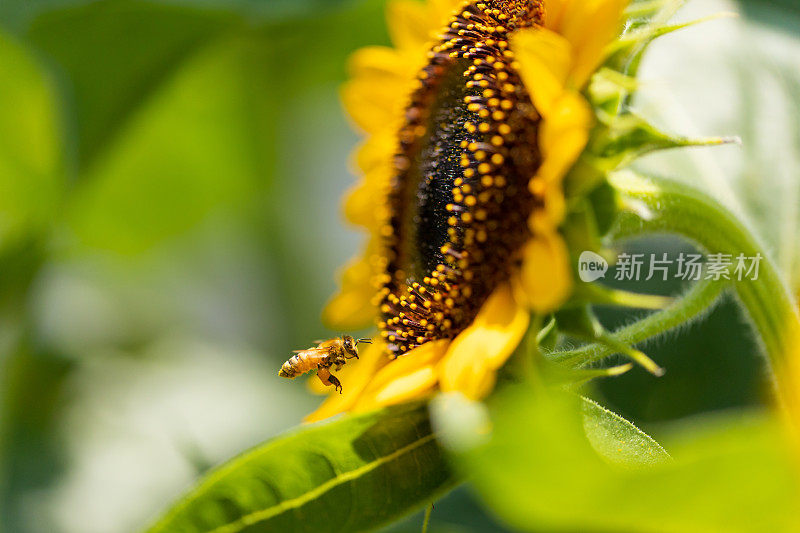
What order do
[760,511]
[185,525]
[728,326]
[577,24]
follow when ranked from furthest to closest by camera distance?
[728,326] < [577,24] < [185,525] < [760,511]

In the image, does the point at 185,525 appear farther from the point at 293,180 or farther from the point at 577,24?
the point at 293,180

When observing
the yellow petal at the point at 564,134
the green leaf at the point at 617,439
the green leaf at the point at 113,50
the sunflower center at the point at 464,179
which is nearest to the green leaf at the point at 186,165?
the green leaf at the point at 113,50

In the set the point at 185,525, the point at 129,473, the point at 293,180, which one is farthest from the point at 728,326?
the point at 293,180

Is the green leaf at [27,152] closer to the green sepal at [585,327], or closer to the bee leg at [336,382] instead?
the bee leg at [336,382]

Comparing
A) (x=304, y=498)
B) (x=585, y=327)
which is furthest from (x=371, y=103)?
(x=304, y=498)

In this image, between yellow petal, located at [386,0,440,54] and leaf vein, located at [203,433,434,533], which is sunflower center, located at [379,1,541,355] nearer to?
yellow petal, located at [386,0,440,54]
